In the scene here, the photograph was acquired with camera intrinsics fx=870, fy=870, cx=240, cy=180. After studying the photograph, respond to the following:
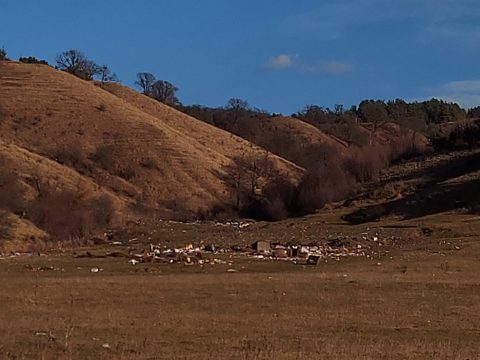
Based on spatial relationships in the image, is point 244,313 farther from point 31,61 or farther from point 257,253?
point 31,61

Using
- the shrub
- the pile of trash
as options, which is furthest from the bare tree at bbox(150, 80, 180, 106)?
the pile of trash

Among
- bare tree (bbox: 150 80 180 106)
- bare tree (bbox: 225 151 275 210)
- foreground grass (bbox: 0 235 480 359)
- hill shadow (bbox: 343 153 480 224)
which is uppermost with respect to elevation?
bare tree (bbox: 150 80 180 106)

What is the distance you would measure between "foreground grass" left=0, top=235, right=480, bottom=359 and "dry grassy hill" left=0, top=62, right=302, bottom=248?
4748 centimetres

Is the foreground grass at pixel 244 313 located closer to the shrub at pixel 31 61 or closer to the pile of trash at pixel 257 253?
the pile of trash at pixel 257 253

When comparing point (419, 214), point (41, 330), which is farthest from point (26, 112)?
point (41, 330)

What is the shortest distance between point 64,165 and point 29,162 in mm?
6698

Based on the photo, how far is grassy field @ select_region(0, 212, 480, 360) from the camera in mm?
15555

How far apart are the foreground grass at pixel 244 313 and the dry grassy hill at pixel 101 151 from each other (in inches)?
1869

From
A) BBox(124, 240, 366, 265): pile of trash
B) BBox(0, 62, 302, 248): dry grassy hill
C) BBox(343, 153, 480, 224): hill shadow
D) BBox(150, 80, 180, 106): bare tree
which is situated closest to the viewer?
BBox(124, 240, 366, 265): pile of trash

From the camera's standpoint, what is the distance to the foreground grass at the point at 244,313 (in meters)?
15.5

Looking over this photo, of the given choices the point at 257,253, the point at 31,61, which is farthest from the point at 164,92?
the point at 257,253

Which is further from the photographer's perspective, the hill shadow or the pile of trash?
the hill shadow

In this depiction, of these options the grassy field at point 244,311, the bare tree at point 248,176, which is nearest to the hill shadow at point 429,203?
the bare tree at point 248,176

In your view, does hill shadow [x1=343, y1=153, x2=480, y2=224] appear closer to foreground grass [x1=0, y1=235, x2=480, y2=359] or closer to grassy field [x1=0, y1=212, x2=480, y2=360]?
grassy field [x1=0, y1=212, x2=480, y2=360]
